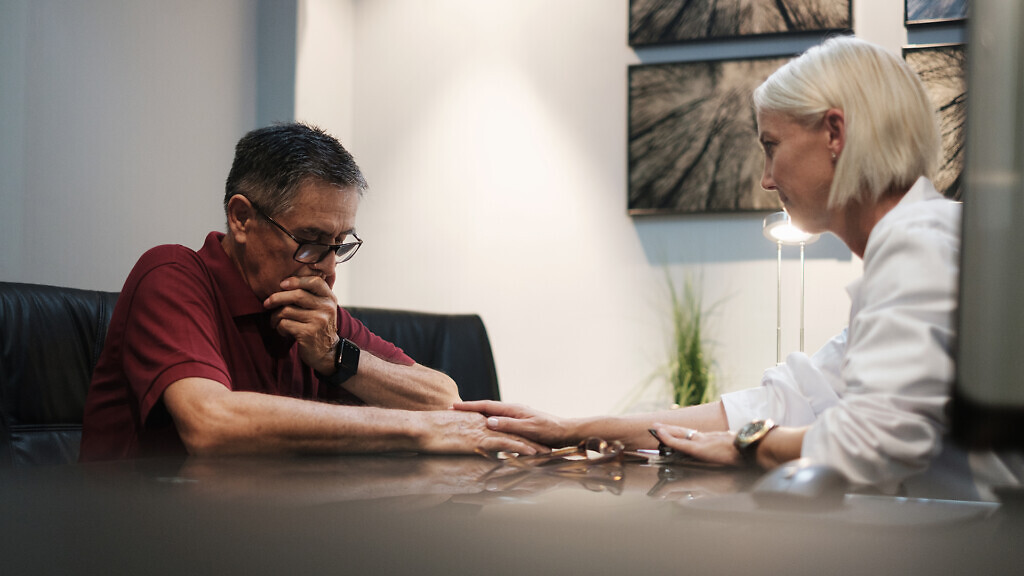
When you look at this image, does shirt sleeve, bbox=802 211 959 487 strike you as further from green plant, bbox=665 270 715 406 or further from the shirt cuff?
green plant, bbox=665 270 715 406

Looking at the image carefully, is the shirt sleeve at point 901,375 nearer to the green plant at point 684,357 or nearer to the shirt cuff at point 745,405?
the shirt cuff at point 745,405

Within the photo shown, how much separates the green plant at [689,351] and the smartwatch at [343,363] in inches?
46.2

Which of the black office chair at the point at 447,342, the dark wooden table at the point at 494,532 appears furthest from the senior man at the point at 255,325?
the black office chair at the point at 447,342

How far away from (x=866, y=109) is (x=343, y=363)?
0.81 meters

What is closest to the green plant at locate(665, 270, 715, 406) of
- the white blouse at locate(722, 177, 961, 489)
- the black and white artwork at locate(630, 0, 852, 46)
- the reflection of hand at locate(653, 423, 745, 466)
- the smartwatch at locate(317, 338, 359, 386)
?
the black and white artwork at locate(630, 0, 852, 46)

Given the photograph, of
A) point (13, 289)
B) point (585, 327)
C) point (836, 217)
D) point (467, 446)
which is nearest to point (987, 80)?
point (836, 217)

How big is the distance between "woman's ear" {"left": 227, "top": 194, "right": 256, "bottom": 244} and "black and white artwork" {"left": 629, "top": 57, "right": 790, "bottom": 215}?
63.2 inches

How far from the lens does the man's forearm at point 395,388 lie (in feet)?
3.39

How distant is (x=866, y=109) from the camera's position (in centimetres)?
40

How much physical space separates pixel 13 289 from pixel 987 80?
1325 millimetres

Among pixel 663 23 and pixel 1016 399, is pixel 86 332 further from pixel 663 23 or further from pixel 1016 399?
pixel 663 23

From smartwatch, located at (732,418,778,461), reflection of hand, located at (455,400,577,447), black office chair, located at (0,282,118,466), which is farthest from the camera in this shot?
black office chair, located at (0,282,118,466)

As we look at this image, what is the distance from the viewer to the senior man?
79 cm

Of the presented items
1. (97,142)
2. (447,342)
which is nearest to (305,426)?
(97,142)
